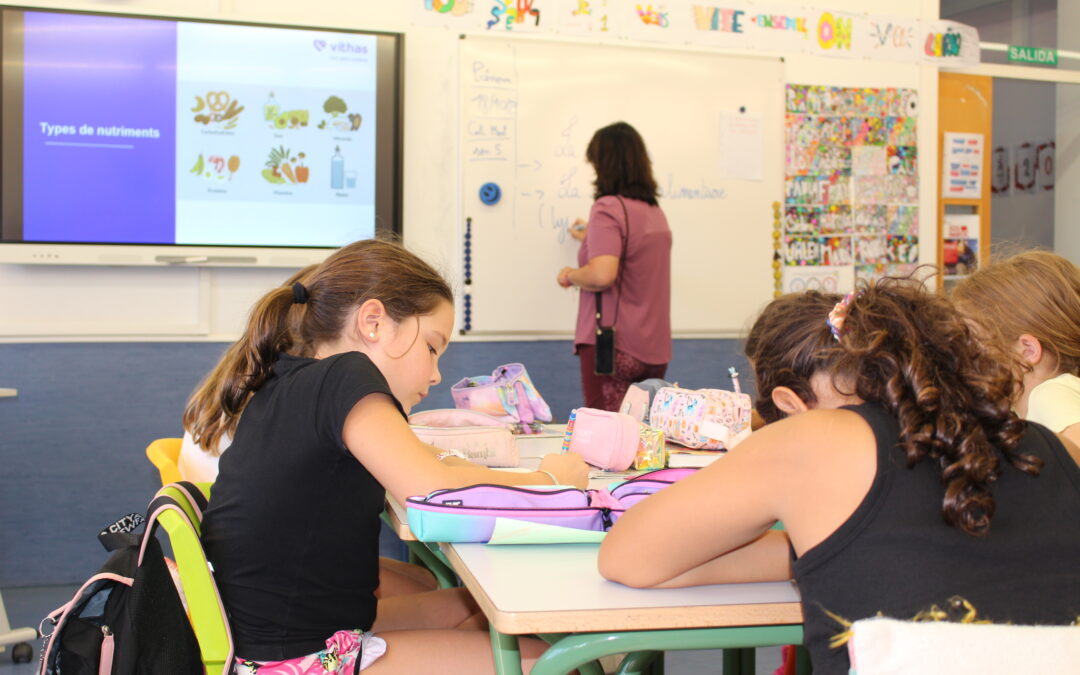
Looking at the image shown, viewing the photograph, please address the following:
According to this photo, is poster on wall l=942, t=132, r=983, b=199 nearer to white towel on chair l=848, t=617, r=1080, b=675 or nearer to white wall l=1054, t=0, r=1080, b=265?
white wall l=1054, t=0, r=1080, b=265

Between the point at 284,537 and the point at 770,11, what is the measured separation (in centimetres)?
351

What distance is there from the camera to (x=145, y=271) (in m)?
3.43

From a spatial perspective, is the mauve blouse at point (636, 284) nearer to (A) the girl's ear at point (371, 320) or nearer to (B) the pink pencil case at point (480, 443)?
(B) the pink pencil case at point (480, 443)

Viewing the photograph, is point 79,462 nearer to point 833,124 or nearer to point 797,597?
point 797,597

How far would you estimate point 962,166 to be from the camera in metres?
4.42

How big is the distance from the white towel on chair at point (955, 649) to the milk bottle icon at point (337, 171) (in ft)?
9.94

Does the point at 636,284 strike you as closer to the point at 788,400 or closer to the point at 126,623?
the point at 788,400

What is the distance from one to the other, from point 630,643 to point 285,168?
113 inches

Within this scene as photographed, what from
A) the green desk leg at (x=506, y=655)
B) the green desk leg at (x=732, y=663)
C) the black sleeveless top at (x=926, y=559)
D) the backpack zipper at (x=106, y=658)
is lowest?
the green desk leg at (x=732, y=663)

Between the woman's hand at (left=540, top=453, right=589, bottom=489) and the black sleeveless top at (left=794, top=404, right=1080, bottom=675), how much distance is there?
63 centimetres

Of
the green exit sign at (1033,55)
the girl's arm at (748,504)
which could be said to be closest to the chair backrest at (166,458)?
the girl's arm at (748,504)

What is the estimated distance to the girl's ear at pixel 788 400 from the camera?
1168 millimetres

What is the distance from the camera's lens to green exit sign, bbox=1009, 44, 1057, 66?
459cm

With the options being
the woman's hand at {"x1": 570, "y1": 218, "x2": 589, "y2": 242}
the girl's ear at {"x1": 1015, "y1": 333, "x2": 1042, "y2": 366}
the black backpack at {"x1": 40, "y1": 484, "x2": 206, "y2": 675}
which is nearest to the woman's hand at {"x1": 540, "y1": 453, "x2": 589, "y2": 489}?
the black backpack at {"x1": 40, "y1": 484, "x2": 206, "y2": 675}
